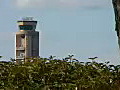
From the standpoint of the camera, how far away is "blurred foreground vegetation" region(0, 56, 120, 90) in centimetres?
667

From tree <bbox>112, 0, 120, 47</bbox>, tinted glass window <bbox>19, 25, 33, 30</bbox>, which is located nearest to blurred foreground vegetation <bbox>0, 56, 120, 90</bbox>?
tree <bbox>112, 0, 120, 47</bbox>

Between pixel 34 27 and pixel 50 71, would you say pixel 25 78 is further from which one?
pixel 34 27

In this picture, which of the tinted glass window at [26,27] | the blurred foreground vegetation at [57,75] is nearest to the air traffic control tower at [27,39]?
the tinted glass window at [26,27]

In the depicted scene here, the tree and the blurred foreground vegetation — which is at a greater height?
the tree

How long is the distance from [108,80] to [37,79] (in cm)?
116

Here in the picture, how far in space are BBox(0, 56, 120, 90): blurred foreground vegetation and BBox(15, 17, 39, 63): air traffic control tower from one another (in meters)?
101

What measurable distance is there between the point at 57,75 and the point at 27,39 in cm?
10312

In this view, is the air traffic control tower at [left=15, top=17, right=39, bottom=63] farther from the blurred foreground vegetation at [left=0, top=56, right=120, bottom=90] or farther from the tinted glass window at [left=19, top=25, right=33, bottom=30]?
the blurred foreground vegetation at [left=0, top=56, right=120, bottom=90]

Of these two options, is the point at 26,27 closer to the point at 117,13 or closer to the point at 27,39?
the point at 27,39

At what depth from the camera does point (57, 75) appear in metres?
6.96

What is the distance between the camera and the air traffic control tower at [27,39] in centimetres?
10994

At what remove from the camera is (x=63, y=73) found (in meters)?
6.99

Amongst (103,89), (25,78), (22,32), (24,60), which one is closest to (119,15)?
(103,89)

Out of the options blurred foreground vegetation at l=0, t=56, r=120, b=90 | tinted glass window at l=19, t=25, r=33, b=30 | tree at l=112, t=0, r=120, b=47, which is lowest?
blurred foreground vegetation at l=0, t=56, r=120, b=90
